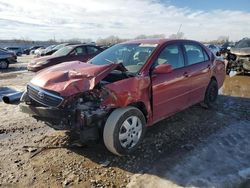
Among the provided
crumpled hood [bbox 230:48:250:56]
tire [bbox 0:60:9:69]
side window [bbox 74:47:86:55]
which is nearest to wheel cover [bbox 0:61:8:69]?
tire [bbox 0:60:9:69]

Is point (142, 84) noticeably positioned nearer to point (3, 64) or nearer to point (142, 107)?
point (142, 107)

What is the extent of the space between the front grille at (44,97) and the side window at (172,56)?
73.1 inches

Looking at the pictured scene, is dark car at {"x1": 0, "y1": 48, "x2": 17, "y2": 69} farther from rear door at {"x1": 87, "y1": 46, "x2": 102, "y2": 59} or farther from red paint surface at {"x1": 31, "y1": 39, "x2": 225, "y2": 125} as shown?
red paint surface at {"x1": 31, "y1": 39, "x2": 225, "y2": 125}

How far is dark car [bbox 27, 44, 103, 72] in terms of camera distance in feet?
44.3

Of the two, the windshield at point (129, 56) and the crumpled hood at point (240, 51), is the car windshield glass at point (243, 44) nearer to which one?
the crumpled hood at point (240, 51)

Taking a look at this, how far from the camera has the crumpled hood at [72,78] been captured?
3953mm

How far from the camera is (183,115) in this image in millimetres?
6297

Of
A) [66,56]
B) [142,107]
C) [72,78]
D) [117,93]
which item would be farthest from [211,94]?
[66,56]

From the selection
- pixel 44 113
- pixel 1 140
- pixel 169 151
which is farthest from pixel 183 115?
pixel 1 140

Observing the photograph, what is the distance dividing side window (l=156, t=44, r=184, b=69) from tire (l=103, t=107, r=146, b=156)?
3.59 feet

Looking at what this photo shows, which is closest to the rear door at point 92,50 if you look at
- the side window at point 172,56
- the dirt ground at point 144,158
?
the dirt ground at point 144,158

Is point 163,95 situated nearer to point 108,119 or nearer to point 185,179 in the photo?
point 108,119

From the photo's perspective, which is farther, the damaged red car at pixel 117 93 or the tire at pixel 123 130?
the tire at pixel 123 130

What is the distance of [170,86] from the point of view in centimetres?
507
